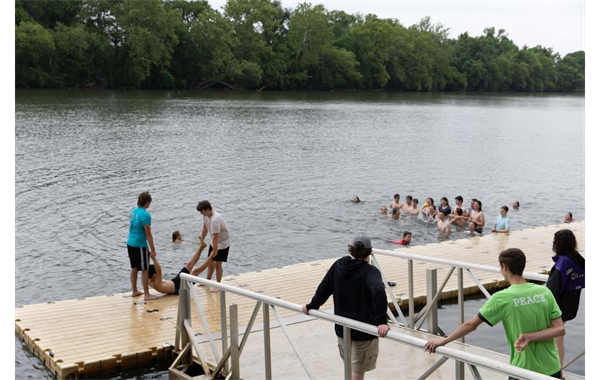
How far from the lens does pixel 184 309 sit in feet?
29.0

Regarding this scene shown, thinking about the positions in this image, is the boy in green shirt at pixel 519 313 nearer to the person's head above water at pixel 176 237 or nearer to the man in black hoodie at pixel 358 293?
the man in black hoodie at pixel 358 293

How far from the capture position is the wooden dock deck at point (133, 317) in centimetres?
962

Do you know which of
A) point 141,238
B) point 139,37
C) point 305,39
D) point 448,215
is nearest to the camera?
point 141,238

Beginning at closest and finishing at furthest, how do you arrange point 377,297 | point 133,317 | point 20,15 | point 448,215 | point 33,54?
→ point 377,297 < point 133,317 < point 448,215 < point 33,54 < point 20,15

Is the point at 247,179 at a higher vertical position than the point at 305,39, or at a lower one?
lower

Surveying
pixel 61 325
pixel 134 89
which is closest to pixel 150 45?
pixel 134 89

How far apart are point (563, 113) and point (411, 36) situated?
5230 cm

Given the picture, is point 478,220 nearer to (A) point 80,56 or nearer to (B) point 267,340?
(B) point 267,340

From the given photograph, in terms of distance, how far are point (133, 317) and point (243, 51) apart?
102880 mm

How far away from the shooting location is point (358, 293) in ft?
21.7

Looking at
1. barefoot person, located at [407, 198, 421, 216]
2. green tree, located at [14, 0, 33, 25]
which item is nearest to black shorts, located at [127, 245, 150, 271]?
barefoot person, located at [407, 198, 421, 216]

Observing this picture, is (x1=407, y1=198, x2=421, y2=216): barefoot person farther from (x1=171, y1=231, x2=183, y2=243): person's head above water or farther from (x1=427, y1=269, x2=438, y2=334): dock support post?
(x1=427, y1=269, x2=438, y2=334): dock support post

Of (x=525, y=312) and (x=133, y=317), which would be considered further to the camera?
(x=133, y=317)

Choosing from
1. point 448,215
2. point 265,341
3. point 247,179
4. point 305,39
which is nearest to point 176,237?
point 448,215
